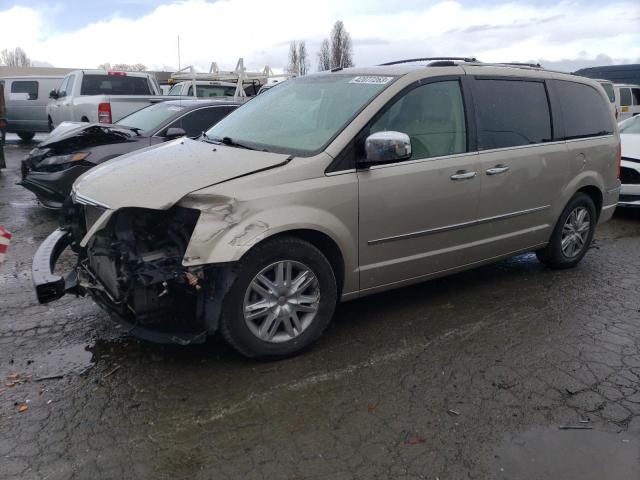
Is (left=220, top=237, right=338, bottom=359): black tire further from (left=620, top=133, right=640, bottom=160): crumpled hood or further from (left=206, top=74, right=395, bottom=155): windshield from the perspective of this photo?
(left=620, top=133, right=640, bottom=160): crumpled hood

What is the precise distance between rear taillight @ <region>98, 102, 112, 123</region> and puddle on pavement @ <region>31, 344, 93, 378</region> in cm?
806

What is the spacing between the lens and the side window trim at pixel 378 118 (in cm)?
369

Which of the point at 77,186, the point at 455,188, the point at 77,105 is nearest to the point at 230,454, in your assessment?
the point at 77,186

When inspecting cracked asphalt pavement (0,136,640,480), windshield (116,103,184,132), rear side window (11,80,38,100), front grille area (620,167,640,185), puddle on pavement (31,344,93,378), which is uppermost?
rear side window (11,80,38,100)

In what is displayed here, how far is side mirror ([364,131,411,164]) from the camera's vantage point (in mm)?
3652

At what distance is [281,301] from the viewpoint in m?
3.52

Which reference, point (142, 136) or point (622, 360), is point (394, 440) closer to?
point (622, 360)

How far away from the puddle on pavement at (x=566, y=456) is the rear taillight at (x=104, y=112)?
9.99 meters

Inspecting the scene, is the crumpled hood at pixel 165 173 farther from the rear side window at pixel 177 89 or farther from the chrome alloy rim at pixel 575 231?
the rear side window at pixel 177 89

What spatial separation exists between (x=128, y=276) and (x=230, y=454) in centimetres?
115

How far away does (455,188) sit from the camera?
4.21 meters

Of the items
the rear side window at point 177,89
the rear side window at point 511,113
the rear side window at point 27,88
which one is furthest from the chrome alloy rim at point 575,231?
the rear side window at point 27,88

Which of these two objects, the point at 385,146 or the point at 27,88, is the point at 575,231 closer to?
the point at 385,146

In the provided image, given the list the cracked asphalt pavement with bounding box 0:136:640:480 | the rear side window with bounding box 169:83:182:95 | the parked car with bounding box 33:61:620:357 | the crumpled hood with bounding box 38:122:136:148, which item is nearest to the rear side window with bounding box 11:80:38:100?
the rear side window with bounding box 169:83:182:95
